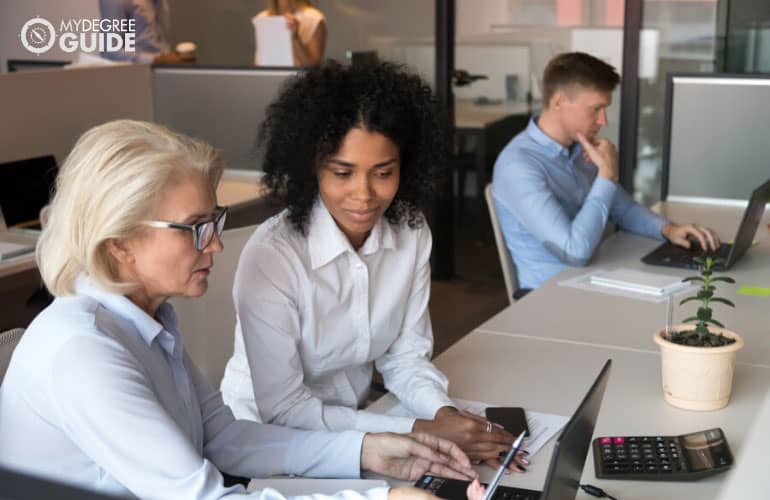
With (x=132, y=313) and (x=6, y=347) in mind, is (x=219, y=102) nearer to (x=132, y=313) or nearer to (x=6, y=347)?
(x=6, y=347)

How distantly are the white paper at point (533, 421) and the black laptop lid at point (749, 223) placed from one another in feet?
3.77

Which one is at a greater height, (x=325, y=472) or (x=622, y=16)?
(x=622, y=16)

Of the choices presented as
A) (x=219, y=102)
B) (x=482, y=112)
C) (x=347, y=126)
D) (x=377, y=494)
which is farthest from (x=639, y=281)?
(x=482, y=112)

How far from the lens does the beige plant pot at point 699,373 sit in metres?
1.68

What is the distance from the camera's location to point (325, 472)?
1505 mm

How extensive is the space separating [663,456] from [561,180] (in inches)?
62.8

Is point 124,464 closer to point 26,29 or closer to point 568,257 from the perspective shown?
point 568,257

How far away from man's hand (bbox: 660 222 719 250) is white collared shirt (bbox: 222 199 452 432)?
119cm

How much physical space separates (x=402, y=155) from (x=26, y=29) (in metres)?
5.38

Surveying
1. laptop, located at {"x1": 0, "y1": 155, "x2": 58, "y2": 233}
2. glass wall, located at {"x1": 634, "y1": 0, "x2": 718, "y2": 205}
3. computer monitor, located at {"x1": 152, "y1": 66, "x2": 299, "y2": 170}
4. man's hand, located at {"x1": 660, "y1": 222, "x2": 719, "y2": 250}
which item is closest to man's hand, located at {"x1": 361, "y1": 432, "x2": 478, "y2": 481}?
man's hand, located at {"x1": 660, "y1": 222, "x2": 719, "y2": 250}

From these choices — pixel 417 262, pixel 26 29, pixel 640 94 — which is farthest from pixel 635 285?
pixel 26 29

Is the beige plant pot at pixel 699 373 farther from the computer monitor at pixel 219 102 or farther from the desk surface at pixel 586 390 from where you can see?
the computer monitor at pixel 219 102

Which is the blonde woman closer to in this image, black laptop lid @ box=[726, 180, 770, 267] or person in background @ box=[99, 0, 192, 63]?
black laptop lid @ box=[726, 180, 770, 267]

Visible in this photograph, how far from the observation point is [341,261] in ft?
6.10
